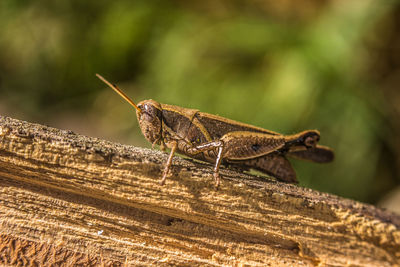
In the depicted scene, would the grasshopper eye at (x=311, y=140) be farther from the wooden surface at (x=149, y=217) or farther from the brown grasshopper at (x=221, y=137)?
the wooden surface at (x=149, y=217)

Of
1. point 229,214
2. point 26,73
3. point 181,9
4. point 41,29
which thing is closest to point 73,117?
point 26,73

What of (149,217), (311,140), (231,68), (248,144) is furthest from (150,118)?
(231,68)

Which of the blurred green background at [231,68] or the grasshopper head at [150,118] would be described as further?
the blurred green background at [231,68]

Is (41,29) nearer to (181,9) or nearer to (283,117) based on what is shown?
(181,9)

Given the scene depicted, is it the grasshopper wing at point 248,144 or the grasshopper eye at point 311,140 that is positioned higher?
the grasshopper eye at point 311,140

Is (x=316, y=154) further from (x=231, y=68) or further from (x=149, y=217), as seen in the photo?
(x=231, y=68)

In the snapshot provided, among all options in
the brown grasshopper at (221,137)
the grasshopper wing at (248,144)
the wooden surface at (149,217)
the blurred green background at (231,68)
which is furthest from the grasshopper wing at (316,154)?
the blurred green background at (231,68)
